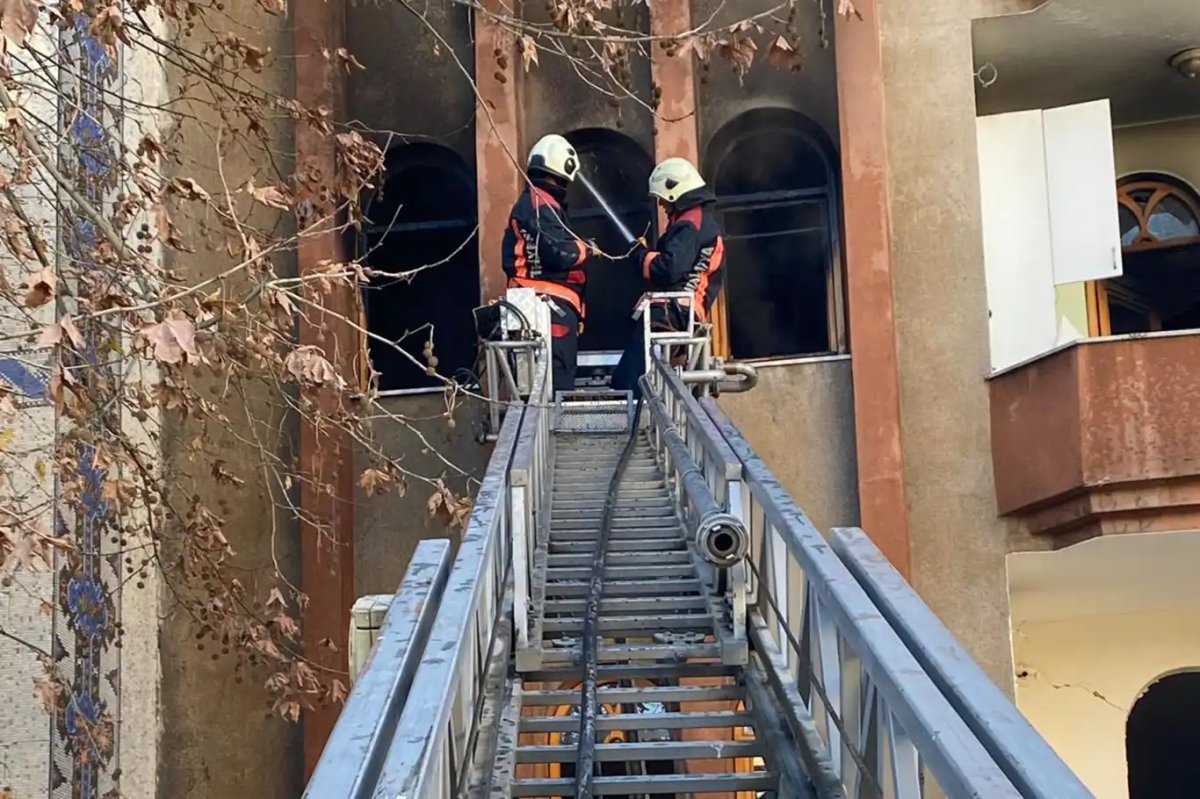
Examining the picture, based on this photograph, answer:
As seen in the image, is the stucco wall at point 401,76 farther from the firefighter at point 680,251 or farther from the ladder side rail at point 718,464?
the ladder side rail at point 718,464

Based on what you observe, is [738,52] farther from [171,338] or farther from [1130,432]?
[1130,432]

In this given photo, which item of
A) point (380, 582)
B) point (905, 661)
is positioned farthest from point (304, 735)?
point (905, 661)

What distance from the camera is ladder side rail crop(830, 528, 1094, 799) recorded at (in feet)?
7.86

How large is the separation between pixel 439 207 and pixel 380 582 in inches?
131

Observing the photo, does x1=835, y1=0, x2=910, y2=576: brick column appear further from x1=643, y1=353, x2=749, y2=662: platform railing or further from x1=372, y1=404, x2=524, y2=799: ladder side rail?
x1=372, y1=404, x2=524, y2=799: ladder side rail

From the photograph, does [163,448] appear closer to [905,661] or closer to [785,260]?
[785,260]

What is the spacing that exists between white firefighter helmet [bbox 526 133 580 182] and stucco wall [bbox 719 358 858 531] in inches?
73.6

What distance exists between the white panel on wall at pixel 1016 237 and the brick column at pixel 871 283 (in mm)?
812

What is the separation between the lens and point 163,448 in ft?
27.7

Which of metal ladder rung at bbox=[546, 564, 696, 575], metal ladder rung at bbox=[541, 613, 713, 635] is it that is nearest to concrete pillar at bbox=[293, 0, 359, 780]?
metal ladder rung at bbox=[546, 564, 696, 575]

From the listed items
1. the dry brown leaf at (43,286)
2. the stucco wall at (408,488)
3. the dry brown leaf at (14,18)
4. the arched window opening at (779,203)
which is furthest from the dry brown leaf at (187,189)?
the arched window opening at (779,203)

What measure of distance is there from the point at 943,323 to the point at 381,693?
6.86 m

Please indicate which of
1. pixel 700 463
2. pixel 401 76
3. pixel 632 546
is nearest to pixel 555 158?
pixel 401 76

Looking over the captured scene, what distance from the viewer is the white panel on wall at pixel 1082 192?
902cm
